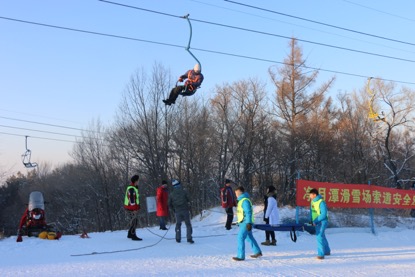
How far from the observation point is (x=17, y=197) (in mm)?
61781

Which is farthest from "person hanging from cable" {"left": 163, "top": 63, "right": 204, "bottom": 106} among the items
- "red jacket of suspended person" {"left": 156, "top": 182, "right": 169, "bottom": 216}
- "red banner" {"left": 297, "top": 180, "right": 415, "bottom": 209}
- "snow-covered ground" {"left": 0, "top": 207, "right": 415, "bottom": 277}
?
"red banner" {"left": 297, "top": 180, "right": 415, "bottom": 209}

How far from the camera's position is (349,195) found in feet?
51.3

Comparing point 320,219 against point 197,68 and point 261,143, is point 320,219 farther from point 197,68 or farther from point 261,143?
point 261,143

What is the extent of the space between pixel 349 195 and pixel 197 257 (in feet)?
26.5

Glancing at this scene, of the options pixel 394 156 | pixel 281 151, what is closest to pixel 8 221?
pixel 281 151

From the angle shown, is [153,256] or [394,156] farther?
[394,156]

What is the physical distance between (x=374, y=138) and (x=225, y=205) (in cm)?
2822

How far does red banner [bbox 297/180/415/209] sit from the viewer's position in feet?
46.1

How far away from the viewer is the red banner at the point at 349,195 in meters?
14.1

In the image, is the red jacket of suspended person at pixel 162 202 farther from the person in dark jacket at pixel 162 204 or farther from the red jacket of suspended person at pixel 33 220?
the red jacket of suspended person at pixel 33 220

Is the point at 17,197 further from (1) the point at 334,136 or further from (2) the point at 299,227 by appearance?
(2) the point at 299,227

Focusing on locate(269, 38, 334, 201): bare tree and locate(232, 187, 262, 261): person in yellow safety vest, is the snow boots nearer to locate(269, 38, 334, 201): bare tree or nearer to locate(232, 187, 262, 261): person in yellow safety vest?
locate(232, 187, 262, 261): person in yellow safety vest

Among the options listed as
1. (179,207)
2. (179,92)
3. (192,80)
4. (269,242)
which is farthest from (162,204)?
(192,80)

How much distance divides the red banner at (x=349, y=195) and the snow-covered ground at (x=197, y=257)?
51.1 inches
